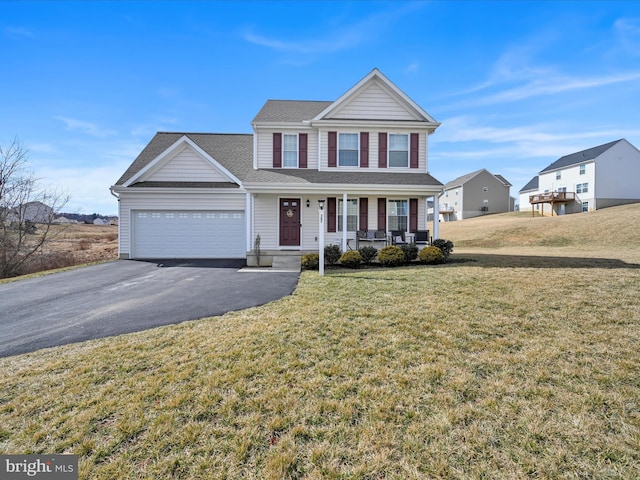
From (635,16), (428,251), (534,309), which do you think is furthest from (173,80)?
(635,16)

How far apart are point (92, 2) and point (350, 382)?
13.0m

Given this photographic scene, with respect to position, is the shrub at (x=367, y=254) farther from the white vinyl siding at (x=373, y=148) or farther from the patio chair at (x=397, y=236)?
the white vinyl siding at (x=373, y=148)

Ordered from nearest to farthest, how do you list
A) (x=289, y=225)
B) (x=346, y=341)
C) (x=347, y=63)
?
(x=346, y=341) < (x=289, y=225) < (x=347, y=63)

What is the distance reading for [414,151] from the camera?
13539 millimetres

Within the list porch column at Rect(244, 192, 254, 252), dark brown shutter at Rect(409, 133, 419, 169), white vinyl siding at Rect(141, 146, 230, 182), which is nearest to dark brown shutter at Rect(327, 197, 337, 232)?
porch column at Rect(244, 192, 254, 252)

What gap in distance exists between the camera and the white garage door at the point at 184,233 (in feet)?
44.5

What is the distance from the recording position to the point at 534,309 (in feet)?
17.6

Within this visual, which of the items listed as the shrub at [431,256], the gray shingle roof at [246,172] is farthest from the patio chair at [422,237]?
the gray shingle roof at [246,172]

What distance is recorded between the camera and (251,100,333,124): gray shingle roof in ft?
45.2

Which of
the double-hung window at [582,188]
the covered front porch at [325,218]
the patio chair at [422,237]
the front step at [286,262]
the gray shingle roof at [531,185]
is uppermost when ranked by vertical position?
the gray shingle roof at [531,185]

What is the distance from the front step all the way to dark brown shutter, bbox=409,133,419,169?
6.99 m

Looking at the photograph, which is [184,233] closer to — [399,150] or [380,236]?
[380,236]

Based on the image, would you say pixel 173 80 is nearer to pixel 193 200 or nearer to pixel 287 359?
pixel 193 200

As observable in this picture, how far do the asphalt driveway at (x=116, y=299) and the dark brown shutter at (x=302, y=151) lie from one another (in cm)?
609
